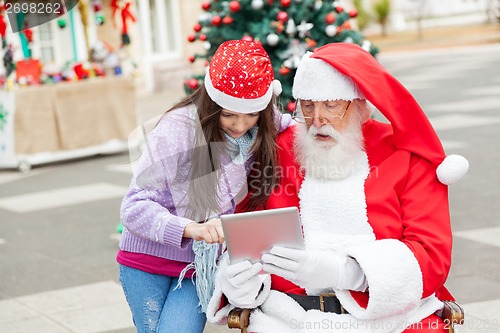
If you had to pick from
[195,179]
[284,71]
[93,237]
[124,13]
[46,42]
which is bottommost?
[46,42]

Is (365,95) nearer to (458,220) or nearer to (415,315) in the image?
(415,315)

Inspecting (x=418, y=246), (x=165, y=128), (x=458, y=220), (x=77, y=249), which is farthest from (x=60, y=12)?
(x=418, y=246)

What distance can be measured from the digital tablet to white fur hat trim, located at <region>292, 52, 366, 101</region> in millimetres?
484

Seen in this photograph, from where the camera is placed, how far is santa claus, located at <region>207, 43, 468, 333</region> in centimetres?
258

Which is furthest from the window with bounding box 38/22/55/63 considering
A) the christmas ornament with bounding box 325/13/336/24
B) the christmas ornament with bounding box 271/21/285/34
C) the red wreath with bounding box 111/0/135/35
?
the christmas ornament with bounding box 325/13/336/24

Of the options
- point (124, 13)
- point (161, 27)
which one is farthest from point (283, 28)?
point (161, 27)

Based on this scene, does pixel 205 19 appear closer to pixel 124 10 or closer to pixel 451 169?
pixel 124 10

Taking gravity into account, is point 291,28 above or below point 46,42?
above

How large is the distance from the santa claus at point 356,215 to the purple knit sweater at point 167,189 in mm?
171

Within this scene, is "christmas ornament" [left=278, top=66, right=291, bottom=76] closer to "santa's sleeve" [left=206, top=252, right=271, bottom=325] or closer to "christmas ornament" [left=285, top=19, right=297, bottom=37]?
"christmas ornament" [left=285, top=19, right=297, bottom=37]

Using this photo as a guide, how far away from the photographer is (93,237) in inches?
235

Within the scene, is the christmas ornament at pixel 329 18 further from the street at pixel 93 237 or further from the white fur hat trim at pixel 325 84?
the white fur hat trim at pixel 325 84

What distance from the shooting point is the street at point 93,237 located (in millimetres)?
4328

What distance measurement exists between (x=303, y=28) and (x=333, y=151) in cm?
236
